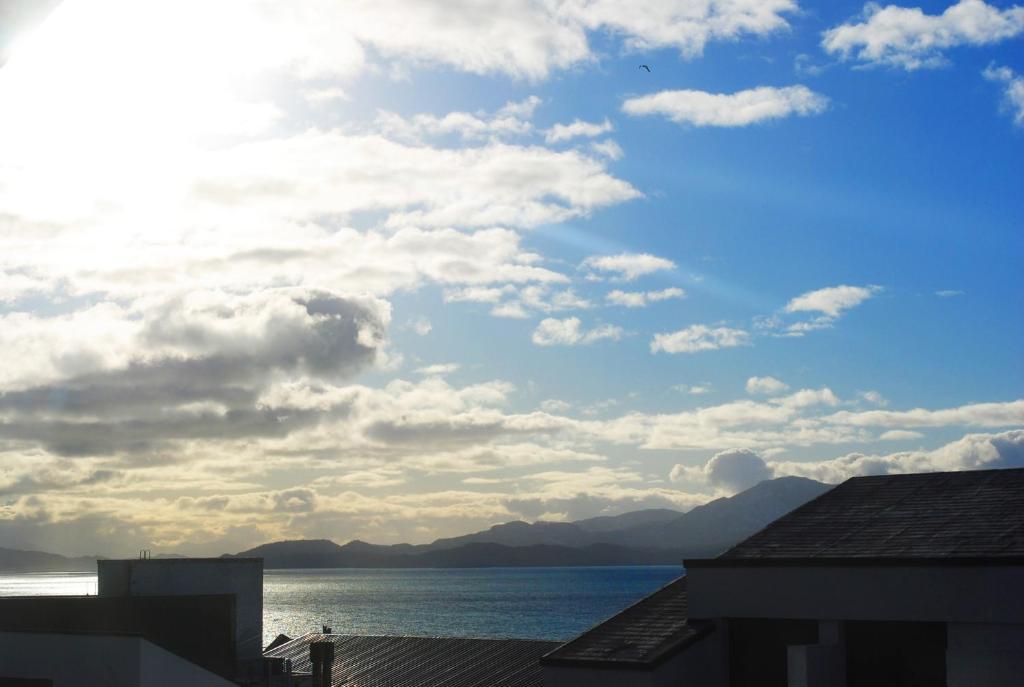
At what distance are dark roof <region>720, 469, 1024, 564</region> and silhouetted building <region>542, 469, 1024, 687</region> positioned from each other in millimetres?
60

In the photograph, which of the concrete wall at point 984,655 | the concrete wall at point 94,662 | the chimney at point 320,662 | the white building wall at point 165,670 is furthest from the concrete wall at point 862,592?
the chimney at point 320,662

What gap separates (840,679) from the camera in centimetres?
3256

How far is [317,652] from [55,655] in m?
15.2

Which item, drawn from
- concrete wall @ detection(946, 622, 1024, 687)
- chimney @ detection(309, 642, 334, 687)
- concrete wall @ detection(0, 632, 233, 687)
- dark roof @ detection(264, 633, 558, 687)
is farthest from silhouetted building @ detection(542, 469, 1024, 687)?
chimney @ detection(309, 642, 334, 687)

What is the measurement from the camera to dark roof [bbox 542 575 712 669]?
33469 mm

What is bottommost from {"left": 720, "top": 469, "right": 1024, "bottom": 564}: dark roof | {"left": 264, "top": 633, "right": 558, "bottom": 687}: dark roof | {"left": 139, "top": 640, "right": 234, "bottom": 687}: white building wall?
{"left": 264, "top": 633, "right": 558, "bottom": 687}: dark roof

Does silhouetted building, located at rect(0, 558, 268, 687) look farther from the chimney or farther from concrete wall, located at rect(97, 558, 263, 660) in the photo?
the chimney

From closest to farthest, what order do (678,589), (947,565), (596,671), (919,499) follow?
(947,565)
(596,671)
(919,499)
(678,589)

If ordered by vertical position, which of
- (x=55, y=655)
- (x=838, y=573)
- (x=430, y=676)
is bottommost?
(x=430, y=676)

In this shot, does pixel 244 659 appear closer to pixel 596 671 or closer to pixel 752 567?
pixel 596 671

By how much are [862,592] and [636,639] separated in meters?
7.05

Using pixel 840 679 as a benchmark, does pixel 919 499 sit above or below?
above

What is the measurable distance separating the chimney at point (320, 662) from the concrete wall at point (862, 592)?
1901 cm

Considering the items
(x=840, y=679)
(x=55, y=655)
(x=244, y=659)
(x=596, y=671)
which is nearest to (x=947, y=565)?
(x=840, y=679)
